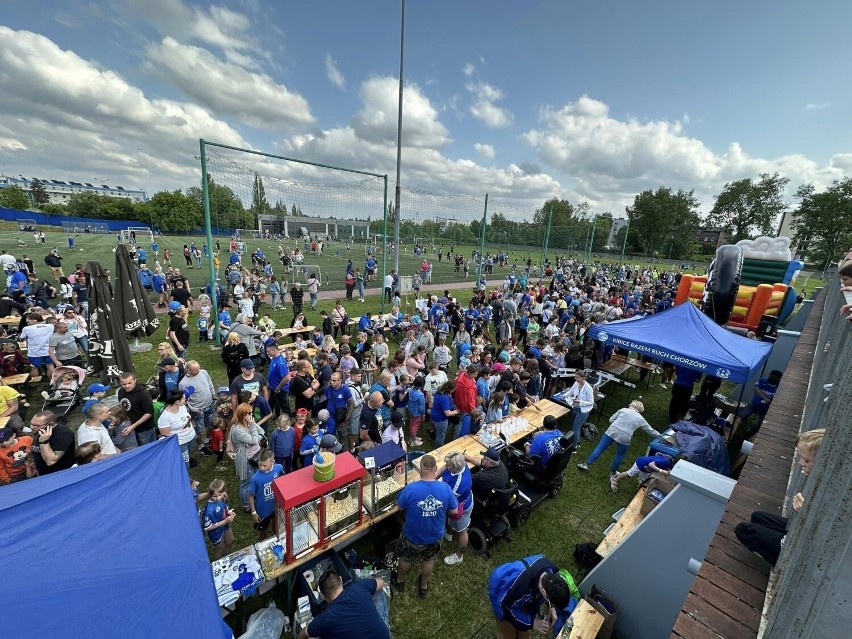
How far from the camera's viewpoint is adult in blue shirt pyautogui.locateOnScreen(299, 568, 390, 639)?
290 centimetres

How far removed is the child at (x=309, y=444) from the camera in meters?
5.35

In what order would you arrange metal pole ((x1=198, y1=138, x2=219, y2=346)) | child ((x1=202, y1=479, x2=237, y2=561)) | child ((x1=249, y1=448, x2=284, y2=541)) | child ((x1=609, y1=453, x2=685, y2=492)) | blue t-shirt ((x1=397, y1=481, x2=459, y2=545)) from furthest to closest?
metal pole ((x1=198, y1=138, x2=219, y2=346)) < child ((x1=609, y1=453, x2=685, y2=492)) < child ((x1=249, y1=448, x2=284, y2=541)) < child ((x1=202, y1=479, x2=237, y2=561)) < blue t-shirt ((x1=397, y1=481, x2=459, y2=545))

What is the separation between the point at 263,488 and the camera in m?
4.41

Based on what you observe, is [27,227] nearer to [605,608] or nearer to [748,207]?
[605,608]

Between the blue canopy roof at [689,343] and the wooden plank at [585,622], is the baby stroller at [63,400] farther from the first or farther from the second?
the blue canopy roof at [689,343]

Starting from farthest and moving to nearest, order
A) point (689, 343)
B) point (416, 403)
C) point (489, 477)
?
point (689, 343) → point (416, 403) → point (489, 477)

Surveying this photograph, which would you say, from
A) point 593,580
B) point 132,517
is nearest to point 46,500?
point 132,517

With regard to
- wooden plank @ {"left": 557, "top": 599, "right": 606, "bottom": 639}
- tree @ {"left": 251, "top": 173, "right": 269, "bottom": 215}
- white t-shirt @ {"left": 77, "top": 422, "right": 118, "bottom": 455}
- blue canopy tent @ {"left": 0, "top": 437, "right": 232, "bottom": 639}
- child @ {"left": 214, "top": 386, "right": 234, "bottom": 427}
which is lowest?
wooden plank @ {"left": 557, "top": 599, "right": 606, "bottom": 639}

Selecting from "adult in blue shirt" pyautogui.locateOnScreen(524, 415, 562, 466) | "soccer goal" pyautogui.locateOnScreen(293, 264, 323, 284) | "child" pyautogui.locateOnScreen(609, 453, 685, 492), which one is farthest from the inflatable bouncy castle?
"soccer goal" pyautogui.locateOnScreen(293, 264, 323, 284)

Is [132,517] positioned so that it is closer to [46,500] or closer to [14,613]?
[46,500]

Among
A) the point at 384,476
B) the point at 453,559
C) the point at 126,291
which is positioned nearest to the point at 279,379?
the point at 384,476

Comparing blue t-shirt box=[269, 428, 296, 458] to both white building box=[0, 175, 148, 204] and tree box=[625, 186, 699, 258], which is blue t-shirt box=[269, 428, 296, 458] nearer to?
tree box=[625, 186, 699, 258]

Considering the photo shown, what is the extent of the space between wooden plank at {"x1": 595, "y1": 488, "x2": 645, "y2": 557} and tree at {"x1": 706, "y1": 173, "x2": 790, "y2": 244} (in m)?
82.2

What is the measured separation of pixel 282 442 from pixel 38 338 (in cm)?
689
